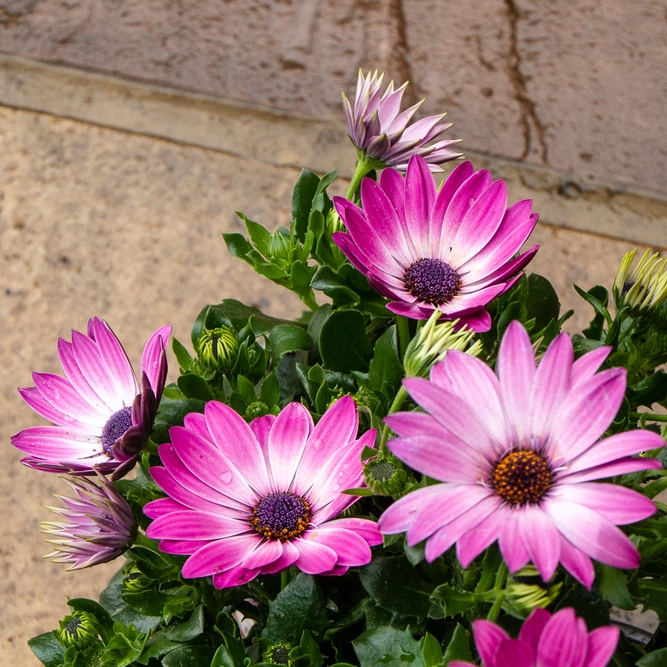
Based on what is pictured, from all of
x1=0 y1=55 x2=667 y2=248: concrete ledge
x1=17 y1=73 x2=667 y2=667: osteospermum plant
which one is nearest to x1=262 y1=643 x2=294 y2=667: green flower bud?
x1=17 y1=73 x2=667 y2=667: osteospermum plant

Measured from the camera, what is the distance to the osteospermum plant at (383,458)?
298 millimetres

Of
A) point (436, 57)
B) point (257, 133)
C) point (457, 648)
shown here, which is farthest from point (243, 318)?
point (436, 57)

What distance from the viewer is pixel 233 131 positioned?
3.80ft

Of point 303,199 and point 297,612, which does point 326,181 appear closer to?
point 303,199

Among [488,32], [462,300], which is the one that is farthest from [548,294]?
[488,32]

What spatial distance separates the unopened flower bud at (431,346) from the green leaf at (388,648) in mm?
122

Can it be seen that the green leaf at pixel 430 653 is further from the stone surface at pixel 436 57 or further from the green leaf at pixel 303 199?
the stone surface at pixel 436 57

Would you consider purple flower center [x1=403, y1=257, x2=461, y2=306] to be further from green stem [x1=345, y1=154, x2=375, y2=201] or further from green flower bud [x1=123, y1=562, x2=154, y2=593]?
green flower bud [x1=123, y1=562, x2=154, y2=593]

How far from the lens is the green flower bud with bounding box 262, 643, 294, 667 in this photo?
0.39m

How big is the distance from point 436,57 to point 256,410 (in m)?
0.95

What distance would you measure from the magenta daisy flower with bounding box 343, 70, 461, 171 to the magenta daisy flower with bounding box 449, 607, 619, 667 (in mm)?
269

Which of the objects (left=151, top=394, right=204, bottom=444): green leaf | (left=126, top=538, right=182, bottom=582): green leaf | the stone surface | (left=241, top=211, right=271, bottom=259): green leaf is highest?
the stone surface

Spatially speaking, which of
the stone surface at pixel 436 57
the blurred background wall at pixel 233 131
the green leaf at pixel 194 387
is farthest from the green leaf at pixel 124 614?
the stone surface at pixel 436 57

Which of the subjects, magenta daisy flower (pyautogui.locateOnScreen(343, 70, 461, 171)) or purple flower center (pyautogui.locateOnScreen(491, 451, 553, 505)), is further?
magenta daisy flower (pyautogui.locateOnScreen(343, 70, 461, 171))
